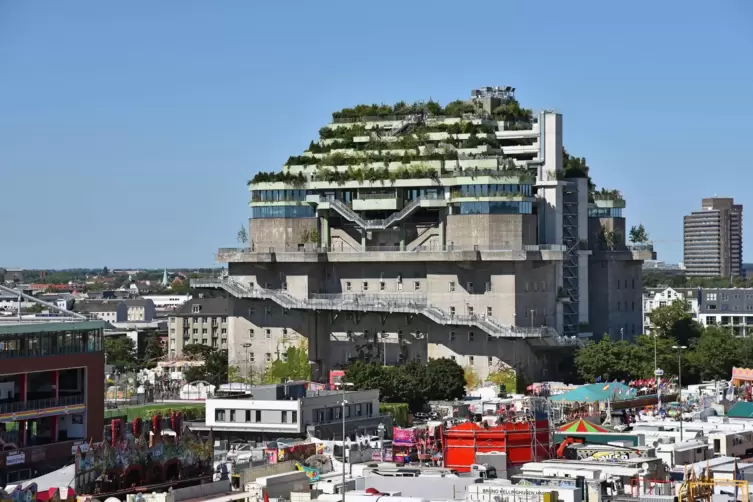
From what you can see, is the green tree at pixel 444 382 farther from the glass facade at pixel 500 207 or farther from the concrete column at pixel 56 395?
the concrete column at pixel 56 395

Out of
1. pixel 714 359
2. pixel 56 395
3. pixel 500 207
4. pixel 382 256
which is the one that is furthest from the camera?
pixel 714 359

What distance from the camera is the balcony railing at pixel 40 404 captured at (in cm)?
9112

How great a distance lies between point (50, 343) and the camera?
3711 inches

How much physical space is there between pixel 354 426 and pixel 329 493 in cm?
3689

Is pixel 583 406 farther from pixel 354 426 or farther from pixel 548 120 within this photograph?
pixel 548 120

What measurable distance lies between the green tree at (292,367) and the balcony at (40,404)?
51.8 meters

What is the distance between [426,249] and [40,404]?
5710 centimetres

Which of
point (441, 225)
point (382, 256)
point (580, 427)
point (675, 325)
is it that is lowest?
point (580, 427)

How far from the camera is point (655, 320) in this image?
6521 inches

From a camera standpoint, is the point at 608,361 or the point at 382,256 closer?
the point at 608,361

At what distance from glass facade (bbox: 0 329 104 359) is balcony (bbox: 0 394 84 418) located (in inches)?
94.2

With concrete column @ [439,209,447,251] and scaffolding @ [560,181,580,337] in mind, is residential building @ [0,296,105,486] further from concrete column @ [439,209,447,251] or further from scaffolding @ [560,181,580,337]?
scaffolding @ [560,181,580,337]

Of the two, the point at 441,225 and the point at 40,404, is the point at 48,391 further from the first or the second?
the point at 441,225

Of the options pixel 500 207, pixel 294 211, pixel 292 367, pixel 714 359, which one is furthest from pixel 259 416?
pixel 714 359
